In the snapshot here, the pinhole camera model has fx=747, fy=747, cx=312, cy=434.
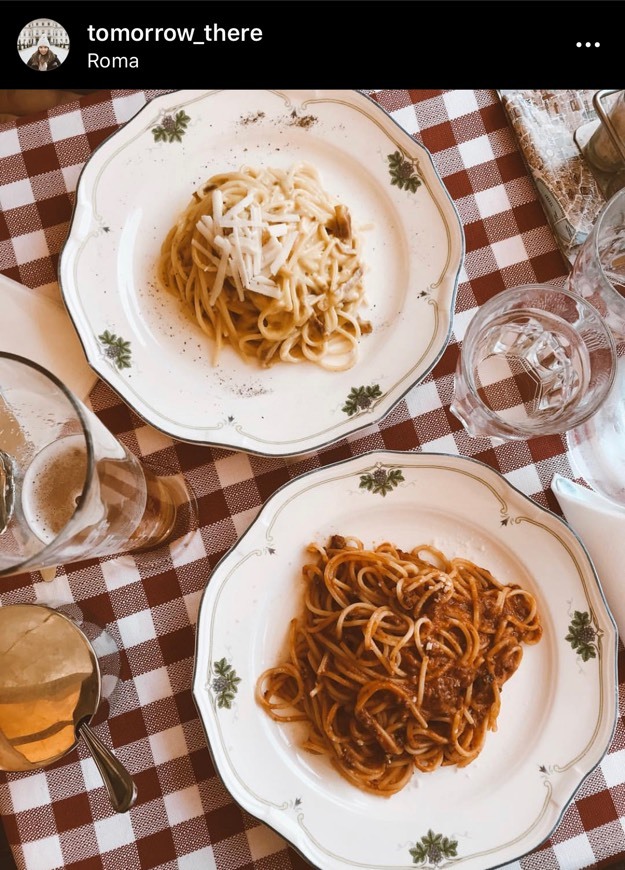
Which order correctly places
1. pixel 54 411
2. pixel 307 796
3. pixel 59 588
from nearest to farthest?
pixel 54 411
pixel 307 796
pixel 59 588

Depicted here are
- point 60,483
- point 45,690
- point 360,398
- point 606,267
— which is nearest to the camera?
point 60,483

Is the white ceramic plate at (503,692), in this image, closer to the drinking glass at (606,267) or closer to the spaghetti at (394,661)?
the spaghetti at (394,661)

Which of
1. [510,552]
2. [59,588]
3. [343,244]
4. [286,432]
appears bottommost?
[510,552]

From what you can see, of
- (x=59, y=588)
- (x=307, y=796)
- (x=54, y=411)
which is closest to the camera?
(x=54, y=411)

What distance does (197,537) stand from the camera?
1.67 meters

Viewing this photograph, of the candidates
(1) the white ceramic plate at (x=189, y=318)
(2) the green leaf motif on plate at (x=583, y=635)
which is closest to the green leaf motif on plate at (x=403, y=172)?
(1) the white ceramic plate at (x=189, y=318)

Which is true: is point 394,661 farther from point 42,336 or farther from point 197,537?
point 42,336

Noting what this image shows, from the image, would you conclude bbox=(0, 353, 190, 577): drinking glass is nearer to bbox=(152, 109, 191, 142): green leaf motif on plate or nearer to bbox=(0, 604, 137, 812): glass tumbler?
bbox=(0, 604, 137, 812): glass tumbler

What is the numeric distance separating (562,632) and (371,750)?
1.57 ft

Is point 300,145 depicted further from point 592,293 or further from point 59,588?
point 59,588

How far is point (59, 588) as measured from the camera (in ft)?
5.43

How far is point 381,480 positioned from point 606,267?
731 millimetres

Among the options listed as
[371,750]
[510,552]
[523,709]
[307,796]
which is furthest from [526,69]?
[307,796]

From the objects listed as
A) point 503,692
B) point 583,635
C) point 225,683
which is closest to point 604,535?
point 583,635
